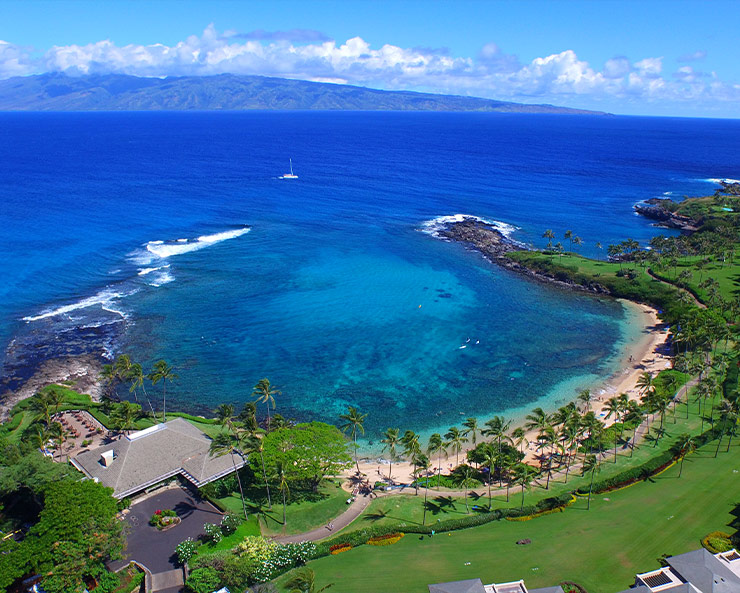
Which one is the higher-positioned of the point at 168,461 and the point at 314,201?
the point at 314,201

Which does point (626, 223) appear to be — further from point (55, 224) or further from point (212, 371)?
point (55, 224)

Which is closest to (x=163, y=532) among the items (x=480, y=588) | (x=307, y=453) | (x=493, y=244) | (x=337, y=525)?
(x=307, y=453)

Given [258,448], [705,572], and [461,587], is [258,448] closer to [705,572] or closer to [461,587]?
[461,587]

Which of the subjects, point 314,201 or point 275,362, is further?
point 314,201

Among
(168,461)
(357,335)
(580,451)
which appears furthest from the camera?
(357,335)

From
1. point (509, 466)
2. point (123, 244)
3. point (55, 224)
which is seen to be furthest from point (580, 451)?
point (55, 224)

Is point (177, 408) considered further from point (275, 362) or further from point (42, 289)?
point (42, 289)

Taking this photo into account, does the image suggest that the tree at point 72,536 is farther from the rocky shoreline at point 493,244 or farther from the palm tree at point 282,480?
the rocky shoreline at point 493,244

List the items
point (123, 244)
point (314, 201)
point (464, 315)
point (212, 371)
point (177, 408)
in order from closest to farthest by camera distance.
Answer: point (177, 408) → point (212, 371) → point (464, 315) → point (123, 244) → point (314, 201)
